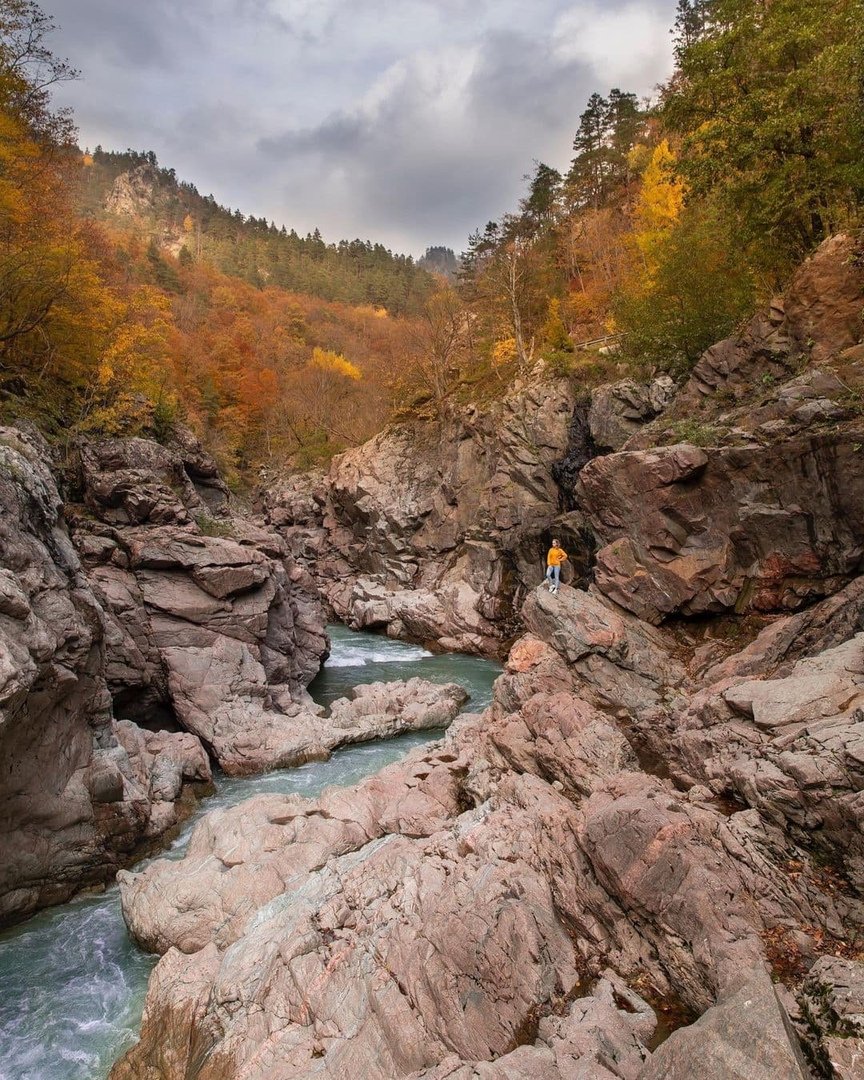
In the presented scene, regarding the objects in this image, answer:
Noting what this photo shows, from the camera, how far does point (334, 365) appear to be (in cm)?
5691

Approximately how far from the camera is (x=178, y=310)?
52.9 meters

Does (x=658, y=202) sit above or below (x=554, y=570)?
above

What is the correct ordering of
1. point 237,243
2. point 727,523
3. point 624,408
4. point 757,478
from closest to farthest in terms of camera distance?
point 757,478 < point 727,523 < point 624,408 < point 237,243

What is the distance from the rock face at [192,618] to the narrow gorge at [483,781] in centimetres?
11

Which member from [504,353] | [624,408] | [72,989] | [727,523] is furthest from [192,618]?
[504,353]

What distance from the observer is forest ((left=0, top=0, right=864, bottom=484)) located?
52.7 feet

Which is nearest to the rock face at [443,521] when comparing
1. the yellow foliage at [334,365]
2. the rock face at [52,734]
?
the yellow foliage at [334,365]

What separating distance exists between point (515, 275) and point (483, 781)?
3314 centimetres

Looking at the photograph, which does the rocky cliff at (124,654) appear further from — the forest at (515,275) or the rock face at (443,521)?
the rock face at (443,521)

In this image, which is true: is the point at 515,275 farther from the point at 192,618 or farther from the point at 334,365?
the point at 192,618

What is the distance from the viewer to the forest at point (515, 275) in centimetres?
1608

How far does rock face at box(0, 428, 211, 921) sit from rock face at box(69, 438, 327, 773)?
344 centimetres

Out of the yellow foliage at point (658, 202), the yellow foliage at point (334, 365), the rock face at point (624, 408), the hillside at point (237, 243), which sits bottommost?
the rock face at point (624, 408)

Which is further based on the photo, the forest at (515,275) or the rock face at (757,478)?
the forest at (515,275)
